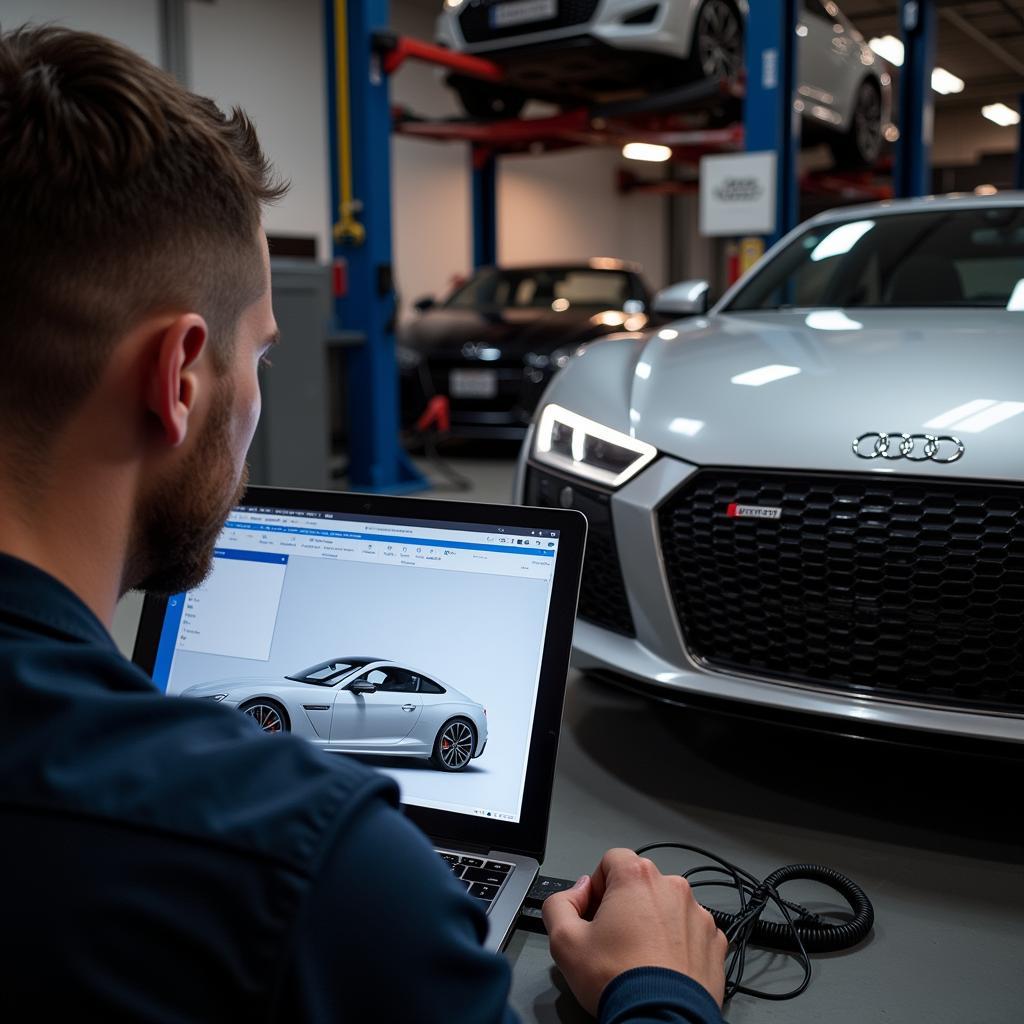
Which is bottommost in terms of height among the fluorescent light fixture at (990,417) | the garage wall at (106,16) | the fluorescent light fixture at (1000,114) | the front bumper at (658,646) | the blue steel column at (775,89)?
the front bumper at (658,646)

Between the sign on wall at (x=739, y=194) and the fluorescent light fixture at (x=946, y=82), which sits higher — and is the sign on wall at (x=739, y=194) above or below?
below

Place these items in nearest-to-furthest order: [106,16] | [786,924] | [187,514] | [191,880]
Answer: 1. [191,880]
2. [187,514]
3. [786,924]
4. [106,16]

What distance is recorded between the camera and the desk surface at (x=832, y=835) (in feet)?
4.30

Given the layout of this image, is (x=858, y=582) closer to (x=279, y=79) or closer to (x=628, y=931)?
(x=628, y=931)

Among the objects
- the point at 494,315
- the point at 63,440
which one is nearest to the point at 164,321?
the point at 63,440

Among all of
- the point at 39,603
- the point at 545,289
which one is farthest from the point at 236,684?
the point at 545,289

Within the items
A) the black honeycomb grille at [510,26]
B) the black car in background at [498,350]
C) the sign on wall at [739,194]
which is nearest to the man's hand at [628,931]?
the sign on wall at [739,194]

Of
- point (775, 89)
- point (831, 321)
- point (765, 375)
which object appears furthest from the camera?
point (775, 89)

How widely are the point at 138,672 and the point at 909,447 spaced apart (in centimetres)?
145

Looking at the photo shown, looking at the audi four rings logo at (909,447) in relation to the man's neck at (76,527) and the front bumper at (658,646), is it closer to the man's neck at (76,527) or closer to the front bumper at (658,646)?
the front bumper at (658,646)

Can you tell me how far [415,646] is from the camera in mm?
1238

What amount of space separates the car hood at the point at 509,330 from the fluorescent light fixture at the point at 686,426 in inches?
164

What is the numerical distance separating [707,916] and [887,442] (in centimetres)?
101

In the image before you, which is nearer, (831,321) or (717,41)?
(831,321)
